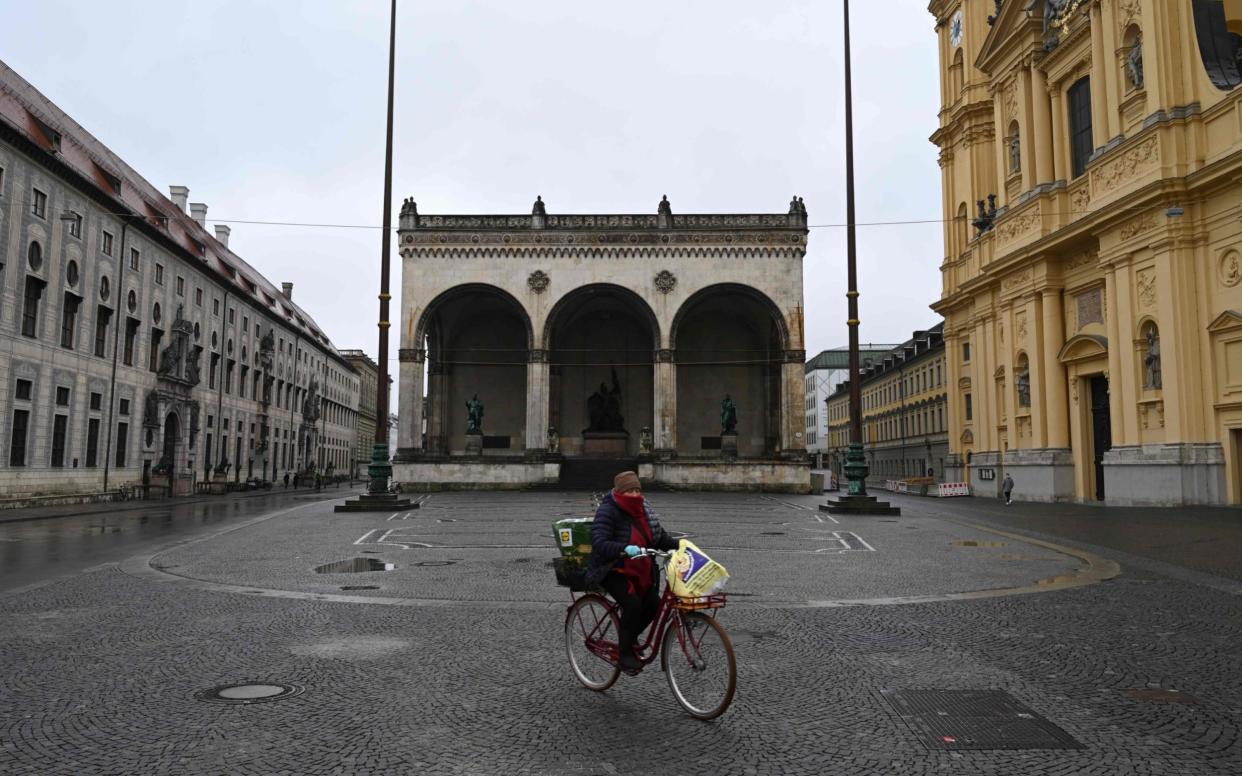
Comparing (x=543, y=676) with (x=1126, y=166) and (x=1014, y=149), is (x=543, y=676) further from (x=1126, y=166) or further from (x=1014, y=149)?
(x=1014, y=149)

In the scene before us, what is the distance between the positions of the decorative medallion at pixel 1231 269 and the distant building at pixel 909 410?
85.6 ft

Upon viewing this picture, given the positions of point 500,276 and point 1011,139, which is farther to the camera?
point 500,276

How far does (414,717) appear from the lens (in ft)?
17.1

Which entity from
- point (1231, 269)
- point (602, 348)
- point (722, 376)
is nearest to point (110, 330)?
point (602, 348)

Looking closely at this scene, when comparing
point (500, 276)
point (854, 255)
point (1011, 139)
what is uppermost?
point (1011, 139)

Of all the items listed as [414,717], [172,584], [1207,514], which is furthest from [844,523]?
[414,717]

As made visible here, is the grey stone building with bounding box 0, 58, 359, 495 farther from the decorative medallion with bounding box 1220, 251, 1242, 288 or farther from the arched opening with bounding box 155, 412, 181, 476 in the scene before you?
the decorative medallion with bounding box 1220, 251, 1242, 288

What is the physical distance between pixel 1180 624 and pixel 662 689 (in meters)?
5.27

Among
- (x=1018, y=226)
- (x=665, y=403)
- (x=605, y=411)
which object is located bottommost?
(x=605, y=411)

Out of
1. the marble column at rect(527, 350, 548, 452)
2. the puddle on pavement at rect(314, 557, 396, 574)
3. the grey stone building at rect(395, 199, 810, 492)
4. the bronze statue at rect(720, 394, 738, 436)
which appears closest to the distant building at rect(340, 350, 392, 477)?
the grey stone building at rect(395, 199, 810, 492)

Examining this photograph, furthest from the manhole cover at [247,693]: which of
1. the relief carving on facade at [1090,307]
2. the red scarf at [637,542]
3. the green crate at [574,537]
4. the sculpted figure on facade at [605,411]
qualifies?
the sculpted figure on facade at [605,411]

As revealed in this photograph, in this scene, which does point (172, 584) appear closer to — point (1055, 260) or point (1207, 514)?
point (1207, 514)

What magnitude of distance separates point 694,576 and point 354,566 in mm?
8764

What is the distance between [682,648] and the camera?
17.2 feet
